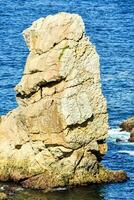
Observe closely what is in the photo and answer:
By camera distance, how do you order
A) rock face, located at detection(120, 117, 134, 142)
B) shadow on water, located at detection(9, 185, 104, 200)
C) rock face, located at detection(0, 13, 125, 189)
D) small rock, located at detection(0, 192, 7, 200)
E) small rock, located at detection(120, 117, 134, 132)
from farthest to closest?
small rock, located at detection(120, 117, 134, 132) → rock face, located at detection(120, 117, 134, 142) → rock face, located at detection(0, 13, 125, 189) → shadow on water, located at detection(9, 185, 104, 200) → small rock, located at detection(0, 192, 7, 200)

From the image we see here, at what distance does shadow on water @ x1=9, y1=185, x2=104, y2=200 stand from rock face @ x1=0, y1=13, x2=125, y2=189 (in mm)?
1821

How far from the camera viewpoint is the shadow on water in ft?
356

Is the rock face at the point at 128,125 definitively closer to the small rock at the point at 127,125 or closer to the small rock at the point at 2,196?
the small rock at the point at 127,125

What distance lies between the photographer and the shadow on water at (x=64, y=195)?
108 metres

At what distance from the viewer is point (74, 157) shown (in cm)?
11444

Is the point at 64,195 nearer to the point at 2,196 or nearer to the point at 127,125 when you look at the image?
the point at 2,196

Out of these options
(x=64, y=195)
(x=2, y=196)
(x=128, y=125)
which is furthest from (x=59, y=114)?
(x=128, y=125)

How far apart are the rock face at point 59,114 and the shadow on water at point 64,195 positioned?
1821 millimetres

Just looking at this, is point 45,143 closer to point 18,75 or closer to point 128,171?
point 128,171

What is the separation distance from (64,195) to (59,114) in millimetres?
8908

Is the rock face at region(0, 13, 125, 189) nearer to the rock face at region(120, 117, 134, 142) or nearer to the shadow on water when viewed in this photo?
the shadow on water

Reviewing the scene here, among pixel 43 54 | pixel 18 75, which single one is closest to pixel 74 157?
pixel 43 54

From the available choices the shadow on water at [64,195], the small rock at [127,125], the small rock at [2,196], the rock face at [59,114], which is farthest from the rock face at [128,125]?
the small rock at [2,196]

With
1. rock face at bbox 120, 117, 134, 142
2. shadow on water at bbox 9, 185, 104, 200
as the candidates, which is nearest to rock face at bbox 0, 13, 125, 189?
shadow on water at bbox 9, 185, 104, 200
